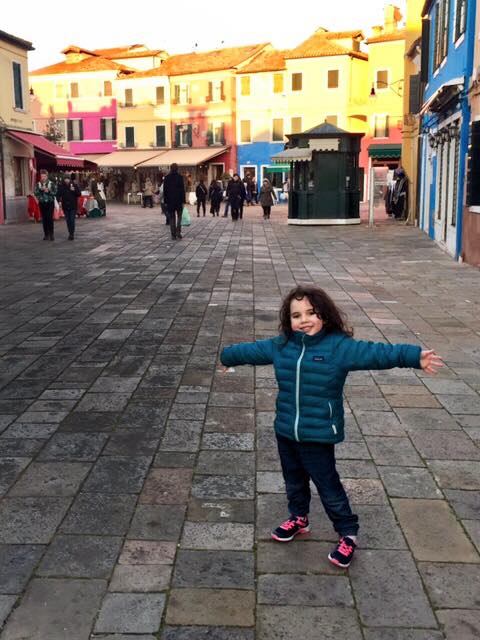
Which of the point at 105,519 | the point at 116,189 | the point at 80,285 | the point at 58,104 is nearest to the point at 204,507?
the point at 105,519

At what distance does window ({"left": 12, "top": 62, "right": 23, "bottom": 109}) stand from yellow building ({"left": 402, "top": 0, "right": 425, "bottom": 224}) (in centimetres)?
1404

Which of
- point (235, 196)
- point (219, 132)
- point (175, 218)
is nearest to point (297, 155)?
point (235, 196)

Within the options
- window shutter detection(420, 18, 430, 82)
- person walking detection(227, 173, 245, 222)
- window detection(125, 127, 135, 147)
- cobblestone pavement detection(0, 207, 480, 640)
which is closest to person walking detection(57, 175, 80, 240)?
person walking detection(227, 173, 245, 222)

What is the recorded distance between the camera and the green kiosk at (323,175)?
2408 cm

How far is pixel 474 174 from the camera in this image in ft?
46.6

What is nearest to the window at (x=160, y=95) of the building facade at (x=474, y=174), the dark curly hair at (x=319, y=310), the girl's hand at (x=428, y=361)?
the building facade at (x=474, y=174)

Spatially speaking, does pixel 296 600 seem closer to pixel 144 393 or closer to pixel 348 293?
pixel 144 393

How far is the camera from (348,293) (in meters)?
11.3

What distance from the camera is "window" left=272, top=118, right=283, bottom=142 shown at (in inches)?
2074

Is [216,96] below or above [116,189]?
above

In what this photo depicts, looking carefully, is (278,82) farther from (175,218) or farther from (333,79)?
(175,218)

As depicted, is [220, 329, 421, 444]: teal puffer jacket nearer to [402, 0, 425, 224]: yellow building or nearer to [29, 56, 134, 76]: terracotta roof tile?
[402, 0, 425, 224]: yellow building

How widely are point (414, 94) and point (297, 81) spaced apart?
27621 mm

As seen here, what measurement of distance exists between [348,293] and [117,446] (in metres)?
6.83
